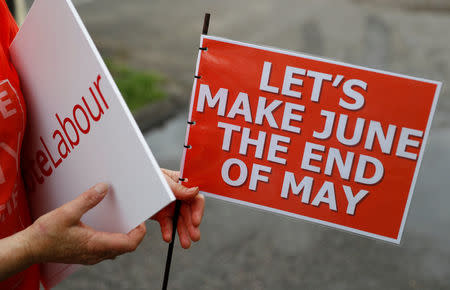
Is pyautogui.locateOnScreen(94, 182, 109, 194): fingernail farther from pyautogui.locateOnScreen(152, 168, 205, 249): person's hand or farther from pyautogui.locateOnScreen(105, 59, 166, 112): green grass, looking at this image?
pyautogui.locateOnScreen(105, 59, 166, 112): green grass

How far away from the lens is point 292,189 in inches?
57.4

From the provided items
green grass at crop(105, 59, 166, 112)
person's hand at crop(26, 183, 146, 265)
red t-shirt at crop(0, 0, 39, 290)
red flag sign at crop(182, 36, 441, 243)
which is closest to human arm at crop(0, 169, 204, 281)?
person's hand at crop(26, 183, 146, 265)

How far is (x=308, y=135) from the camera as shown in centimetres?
142

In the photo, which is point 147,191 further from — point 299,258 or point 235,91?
point 299,258

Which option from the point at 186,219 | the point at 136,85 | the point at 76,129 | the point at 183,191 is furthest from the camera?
the point at 136,85

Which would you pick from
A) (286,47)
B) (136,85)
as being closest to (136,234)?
(136,85)

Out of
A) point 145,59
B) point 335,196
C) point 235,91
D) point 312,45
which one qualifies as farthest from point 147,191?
point 312,45

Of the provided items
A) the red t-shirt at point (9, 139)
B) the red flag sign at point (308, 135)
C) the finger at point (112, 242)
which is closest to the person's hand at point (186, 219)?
the red flag sign at point (308, 135)

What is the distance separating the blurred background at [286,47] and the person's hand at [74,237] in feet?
6.69

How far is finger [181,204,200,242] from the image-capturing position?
157 centimetres

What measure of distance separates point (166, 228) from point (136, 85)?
171 inches

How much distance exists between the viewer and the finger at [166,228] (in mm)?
1546

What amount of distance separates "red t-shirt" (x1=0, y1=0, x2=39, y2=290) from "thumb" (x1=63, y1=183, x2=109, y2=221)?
0.21 m

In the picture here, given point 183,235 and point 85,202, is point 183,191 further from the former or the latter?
point 85,202
